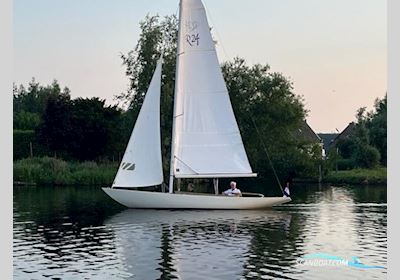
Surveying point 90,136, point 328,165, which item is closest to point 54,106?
point 90,136

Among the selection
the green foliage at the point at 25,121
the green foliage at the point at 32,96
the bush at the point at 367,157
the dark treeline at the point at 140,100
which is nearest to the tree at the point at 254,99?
the dark treeline at the point at 140,100

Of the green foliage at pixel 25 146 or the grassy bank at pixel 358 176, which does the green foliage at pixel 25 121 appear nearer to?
the green foliage at pixel 25 146

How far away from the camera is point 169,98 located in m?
44.9

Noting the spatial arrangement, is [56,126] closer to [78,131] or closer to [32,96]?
[78,131]

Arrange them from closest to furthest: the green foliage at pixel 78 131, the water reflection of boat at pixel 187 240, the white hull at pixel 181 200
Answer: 1. the water reflection of boat at pixel 187 240
2. the white hull at pixel 181 200
3. the green foliage at pixel 78 131

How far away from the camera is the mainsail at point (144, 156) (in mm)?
26812

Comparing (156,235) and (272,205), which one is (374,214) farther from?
(156,235)

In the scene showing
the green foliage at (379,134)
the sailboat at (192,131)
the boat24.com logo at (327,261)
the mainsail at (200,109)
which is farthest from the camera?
the green foliage at (379,134)

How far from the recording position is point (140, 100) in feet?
158

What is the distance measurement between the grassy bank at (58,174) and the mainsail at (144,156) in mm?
17426

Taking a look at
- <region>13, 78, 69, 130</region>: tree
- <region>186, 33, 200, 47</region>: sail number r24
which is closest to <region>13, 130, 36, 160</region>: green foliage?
<region>13, 78, 69, 130</region>: tree

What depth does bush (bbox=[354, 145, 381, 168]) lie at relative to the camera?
55094mm

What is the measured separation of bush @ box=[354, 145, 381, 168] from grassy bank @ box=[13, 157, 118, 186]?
2180 cm

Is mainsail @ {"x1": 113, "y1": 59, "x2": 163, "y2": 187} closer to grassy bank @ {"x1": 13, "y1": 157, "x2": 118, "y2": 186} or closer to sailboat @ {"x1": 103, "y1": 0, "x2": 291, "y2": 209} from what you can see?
sailboat @ {"x1": 103, "y1": 0, "x2": 291, "y2": 209}
